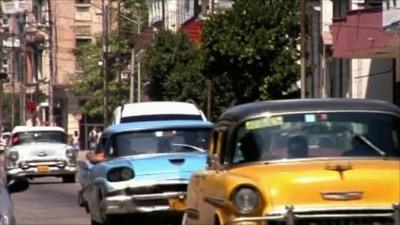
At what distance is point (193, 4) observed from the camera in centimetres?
6950

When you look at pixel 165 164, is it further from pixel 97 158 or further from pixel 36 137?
pixel 36 137

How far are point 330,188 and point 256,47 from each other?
1358 inches

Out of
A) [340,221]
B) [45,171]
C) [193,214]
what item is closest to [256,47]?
[45,171]

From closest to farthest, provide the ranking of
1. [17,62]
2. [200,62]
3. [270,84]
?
[270,84] < [200,62] < [17,62]

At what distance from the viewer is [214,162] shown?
38.3 feet

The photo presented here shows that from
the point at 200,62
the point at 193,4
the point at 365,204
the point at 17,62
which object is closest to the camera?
the point at 365,204

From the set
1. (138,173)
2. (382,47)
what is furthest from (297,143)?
(382,47)

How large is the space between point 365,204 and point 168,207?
25.1 feet

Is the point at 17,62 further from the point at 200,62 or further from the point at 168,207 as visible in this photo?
the point at 168,207

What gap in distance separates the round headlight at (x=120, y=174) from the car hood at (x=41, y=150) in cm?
1879

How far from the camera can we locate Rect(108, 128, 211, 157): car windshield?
1839 cm

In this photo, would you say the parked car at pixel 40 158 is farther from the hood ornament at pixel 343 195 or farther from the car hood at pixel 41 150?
the hood ornament at pixel 343 195

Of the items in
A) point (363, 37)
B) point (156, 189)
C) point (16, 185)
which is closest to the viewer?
point (16, 185)

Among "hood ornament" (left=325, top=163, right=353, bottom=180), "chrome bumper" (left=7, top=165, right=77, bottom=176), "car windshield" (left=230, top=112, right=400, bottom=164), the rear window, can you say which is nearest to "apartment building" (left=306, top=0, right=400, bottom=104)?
"chrome bumper" (left=7, top=165, right=77, bottom=176)
